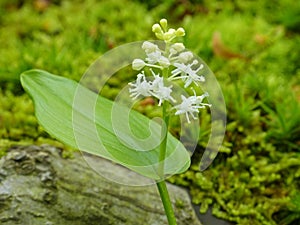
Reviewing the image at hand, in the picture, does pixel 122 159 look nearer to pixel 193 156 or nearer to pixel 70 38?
pixel 193 156

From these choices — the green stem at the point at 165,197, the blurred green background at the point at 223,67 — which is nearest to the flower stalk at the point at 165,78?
the green stem at the point at 165,197

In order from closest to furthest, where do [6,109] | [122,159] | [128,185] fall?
[122,159] < [128,185] < [6,109]

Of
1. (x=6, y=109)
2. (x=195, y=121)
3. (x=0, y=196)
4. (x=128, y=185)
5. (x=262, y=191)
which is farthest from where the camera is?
(x=6, y=109)

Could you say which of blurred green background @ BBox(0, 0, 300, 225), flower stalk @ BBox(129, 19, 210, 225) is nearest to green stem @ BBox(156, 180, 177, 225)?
flower stalk @ BBox(129, 19, 210, 225)

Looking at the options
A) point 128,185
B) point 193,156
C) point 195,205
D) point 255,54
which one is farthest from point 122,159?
point 255,54

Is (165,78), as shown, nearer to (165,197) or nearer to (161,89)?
(161,89)

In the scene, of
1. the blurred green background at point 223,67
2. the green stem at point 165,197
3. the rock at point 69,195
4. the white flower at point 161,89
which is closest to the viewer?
the white flower at point 161,89

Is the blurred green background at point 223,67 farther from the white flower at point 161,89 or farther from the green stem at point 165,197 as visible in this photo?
the white flower at point 161,89
